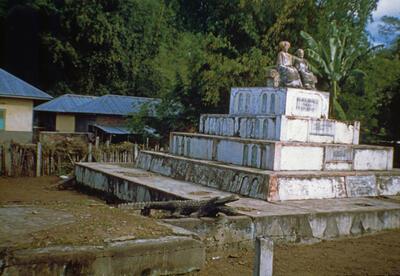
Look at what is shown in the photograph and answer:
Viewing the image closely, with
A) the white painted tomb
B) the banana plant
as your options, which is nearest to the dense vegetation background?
the banana plant

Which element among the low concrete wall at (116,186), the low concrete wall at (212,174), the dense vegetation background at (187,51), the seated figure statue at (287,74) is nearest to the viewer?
the low concrete wall at (212,174)

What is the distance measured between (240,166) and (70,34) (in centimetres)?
2304

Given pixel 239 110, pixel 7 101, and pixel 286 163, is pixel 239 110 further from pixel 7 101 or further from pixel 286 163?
pixel 7 101

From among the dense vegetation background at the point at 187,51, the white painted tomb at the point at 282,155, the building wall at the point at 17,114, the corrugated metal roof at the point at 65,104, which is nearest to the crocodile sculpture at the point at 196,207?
the white painted tomb at the point at 282,155

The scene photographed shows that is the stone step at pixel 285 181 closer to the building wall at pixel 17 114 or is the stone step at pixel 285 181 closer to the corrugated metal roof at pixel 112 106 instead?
the building wall at pixel 17 114

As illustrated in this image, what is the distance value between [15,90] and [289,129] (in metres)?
13.4

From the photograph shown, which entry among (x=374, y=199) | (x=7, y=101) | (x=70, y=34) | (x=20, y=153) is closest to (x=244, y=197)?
(x=374, y=199)

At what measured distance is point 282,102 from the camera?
35.1 ft

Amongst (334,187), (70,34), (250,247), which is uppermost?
(70,34)

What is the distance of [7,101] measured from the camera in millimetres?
19734

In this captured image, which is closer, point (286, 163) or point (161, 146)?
point (286, 163)

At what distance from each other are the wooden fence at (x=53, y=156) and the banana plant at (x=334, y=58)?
8.68m

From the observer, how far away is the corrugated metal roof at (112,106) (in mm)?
23891

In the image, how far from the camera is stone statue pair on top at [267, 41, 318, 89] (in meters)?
11.2
